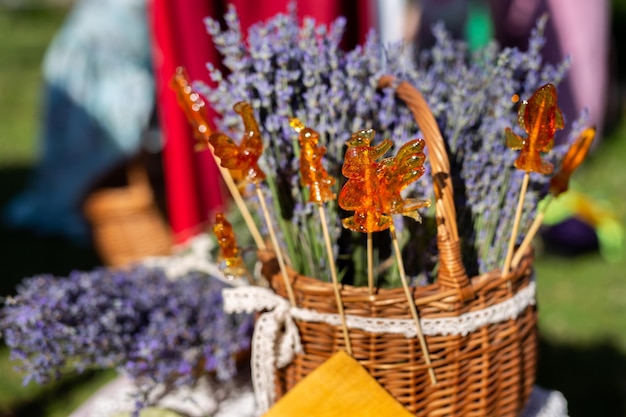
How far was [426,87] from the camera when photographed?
114 cm

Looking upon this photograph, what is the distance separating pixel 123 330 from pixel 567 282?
179 centimetres

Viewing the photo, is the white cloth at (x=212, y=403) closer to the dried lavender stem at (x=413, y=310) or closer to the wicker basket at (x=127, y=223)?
the dried lavender stem at (x=413, y=310)

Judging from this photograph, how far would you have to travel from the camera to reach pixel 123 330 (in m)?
1.23

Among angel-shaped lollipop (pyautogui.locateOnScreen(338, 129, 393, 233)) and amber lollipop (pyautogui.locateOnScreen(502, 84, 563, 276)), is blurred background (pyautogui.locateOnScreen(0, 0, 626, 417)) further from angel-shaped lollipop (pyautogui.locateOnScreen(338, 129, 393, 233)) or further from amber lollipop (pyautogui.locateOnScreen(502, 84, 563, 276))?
angel-shaped lollipop (pyautogui.locateOnScreen(338, 129, 393, 233))

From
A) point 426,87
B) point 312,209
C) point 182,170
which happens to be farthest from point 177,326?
point 182,170

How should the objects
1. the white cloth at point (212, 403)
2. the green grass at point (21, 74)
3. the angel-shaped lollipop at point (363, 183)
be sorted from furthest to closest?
the green grass at point (21, 74)
the white cloth at point (212, 403)
the angel-shaped lollipop at point (363, 183)

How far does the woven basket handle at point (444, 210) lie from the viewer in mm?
935

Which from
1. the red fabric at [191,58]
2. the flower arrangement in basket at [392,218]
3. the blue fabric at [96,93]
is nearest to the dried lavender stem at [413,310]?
the flower arrangement in basket at [392,218]

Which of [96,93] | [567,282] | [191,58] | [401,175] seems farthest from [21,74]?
[401,175]

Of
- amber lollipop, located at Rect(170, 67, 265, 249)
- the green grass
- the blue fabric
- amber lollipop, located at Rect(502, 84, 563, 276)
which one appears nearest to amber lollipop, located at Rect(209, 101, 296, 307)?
amber lollipop, located at Rect(170, 67, 265, 249)

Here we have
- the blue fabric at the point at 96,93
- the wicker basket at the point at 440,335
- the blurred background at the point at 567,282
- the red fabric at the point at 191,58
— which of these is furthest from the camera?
the blue fabric at the point at 96,93

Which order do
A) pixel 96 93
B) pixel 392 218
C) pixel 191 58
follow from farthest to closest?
pixel 96 93 → pixel 191 58 → pixel 392 218

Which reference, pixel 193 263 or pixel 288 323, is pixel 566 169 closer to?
pixel 288 323

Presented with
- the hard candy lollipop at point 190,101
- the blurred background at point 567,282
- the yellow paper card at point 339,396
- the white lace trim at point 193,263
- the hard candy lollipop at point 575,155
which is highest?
the hard candy lollipop at point 190,101
